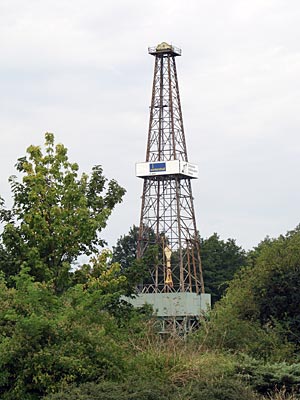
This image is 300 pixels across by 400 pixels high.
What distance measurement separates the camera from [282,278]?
31.9 meters

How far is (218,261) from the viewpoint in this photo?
9875cm

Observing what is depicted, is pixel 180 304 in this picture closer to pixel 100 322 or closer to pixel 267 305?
pixel 267 305

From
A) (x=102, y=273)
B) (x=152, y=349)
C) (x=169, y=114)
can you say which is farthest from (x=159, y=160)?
(x=152, y=349)

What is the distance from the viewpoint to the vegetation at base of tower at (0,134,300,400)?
20.3 metres

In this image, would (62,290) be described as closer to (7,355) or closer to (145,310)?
(145,310)

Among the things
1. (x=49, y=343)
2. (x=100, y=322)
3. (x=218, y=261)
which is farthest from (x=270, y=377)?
(x=218, y=261)

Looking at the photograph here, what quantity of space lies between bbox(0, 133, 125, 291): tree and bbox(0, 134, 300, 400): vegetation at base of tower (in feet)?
0.10

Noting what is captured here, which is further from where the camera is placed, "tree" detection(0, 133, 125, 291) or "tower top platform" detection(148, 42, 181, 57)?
"tower top platform" detection(148, 42, 181, 57)

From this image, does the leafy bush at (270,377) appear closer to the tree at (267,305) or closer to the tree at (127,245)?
the tree at (267,305)


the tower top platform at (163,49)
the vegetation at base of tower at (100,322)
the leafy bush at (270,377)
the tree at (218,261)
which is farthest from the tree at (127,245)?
the leafy bush at (270,377)

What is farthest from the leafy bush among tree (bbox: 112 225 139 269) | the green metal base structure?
tree (bbox: 112 225 139 269)

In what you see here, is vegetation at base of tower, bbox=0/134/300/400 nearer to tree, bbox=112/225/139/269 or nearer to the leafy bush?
the leafy bush

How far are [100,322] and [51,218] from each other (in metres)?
4.82

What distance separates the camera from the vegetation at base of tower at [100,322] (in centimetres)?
2034
